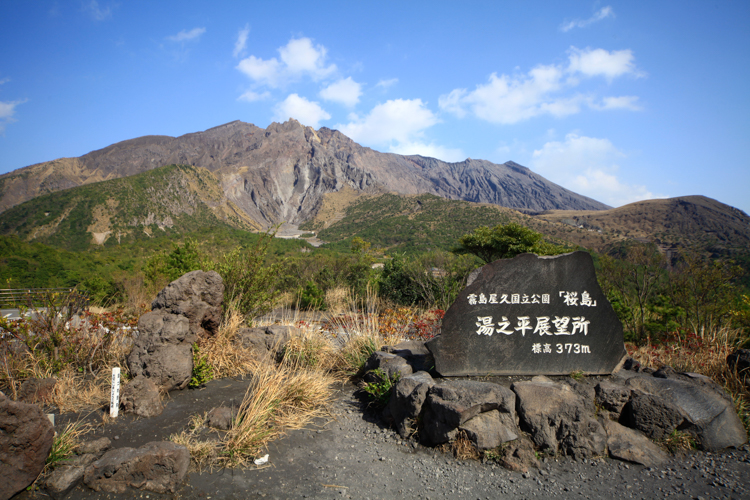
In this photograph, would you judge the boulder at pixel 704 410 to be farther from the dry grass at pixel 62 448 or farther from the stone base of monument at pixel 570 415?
the dry grass at pixel 62 448

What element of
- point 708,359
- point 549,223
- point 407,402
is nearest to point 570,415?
point 407,402

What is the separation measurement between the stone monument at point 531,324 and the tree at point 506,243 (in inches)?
430

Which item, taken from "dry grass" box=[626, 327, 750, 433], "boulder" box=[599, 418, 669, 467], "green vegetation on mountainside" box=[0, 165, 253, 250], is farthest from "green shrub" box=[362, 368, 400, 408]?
"green vegetation on mountainside" box=[0, 165, 253, 250]

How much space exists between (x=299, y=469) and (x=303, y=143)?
512ft

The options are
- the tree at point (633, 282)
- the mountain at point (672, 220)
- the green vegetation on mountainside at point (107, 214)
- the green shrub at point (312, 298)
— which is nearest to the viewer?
the tree at point (633, 282)

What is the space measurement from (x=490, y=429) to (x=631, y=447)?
1316 mm

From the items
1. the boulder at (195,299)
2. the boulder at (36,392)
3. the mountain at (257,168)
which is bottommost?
the boulder at (36,392)

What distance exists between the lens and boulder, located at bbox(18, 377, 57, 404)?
12.9ft

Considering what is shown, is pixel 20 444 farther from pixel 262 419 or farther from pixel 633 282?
pixel 633 282

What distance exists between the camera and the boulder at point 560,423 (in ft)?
11.4

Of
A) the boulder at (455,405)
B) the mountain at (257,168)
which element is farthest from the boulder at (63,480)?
the mountain at (257,168)

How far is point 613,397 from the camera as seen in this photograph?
386 cm

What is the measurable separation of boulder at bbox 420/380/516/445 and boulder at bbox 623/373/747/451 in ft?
5.04

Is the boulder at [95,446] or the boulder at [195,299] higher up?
the boulder at [195,299]
